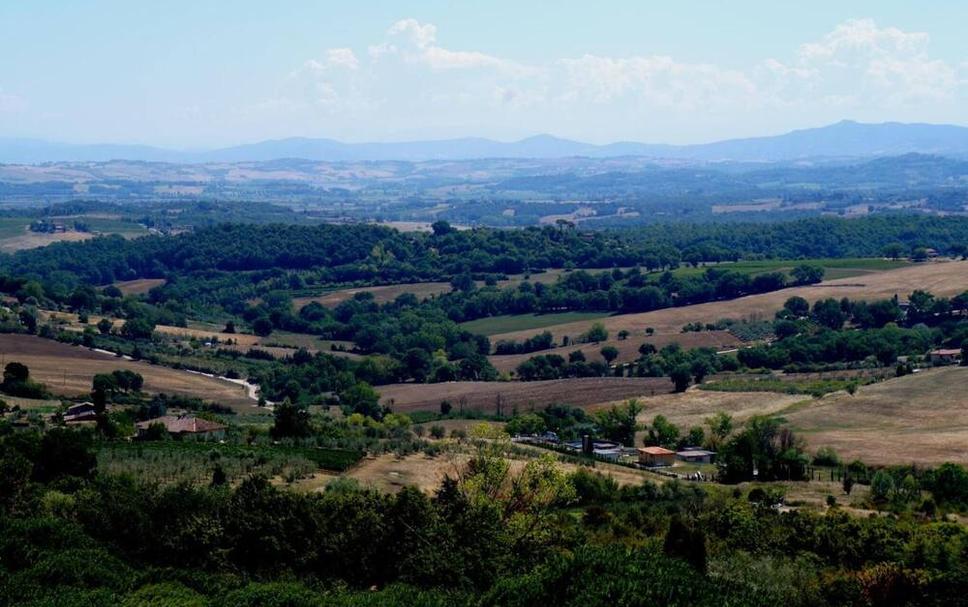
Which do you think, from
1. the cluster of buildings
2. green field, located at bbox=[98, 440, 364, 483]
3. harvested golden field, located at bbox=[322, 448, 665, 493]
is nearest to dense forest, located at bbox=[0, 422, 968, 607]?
green field, located at bbox=[98, 440, 364, 483]

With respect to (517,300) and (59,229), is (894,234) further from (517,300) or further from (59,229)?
(59,229)

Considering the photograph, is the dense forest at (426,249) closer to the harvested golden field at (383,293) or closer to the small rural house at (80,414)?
the harvested golden field at (383,293)

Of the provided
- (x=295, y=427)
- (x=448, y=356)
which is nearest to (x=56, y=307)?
(x=448, y=356)

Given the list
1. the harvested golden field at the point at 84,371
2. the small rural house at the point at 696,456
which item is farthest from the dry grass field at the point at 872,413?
the harvested golden field at the point at 84,371

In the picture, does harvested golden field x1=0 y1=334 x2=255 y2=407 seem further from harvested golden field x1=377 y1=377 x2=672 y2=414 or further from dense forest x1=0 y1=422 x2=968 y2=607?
dense forest x1=0 y1=422 x2=968 y2=607

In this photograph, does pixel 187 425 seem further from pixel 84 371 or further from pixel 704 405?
pixel 704 405
